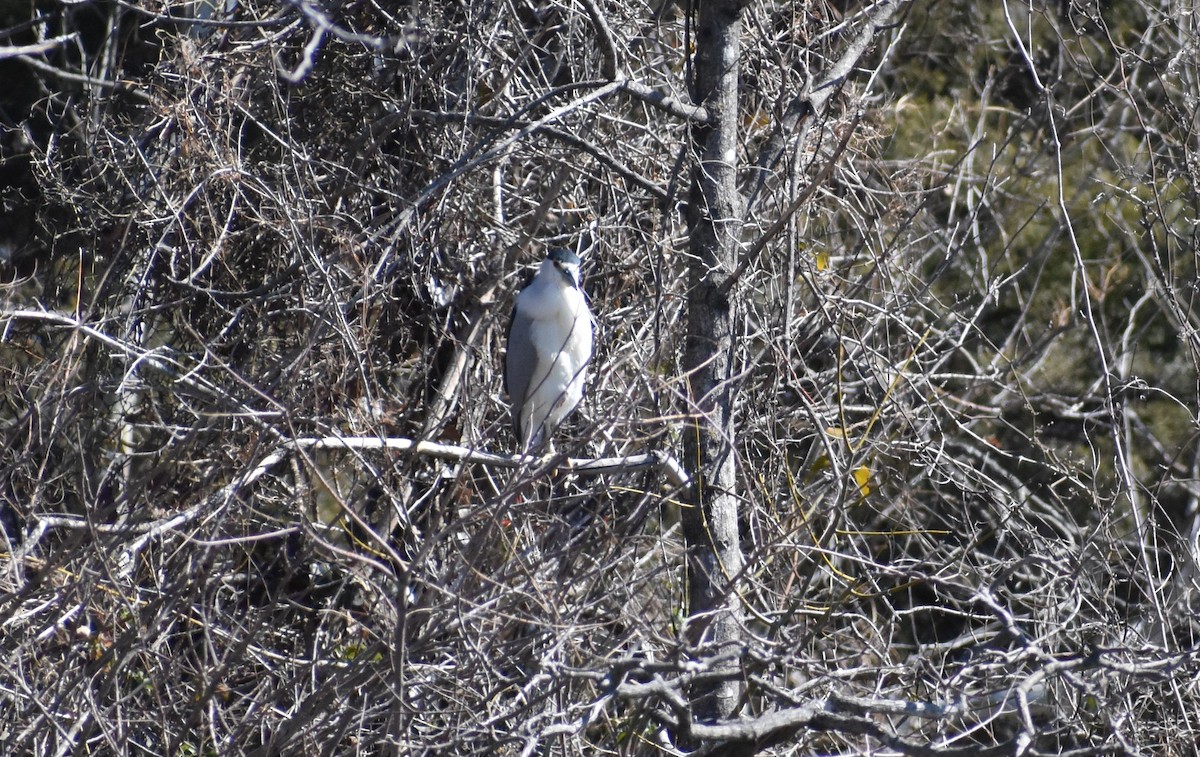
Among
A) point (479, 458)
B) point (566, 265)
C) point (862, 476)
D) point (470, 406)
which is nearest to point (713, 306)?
point (566, 265)

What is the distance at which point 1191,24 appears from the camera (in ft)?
15.3

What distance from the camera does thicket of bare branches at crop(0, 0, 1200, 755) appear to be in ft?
11.2

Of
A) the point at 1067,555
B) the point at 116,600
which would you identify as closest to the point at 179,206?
the point at 116,600

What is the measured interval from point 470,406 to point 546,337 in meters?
0.87

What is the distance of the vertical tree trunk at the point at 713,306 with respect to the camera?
4137 millimetres

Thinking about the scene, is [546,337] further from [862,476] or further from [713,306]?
[862,476]

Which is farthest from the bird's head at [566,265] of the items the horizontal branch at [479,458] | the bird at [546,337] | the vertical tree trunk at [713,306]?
the horizontal branch at [479,458]

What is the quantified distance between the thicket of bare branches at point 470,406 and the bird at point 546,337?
4.6 inches

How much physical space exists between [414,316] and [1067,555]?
2770mm

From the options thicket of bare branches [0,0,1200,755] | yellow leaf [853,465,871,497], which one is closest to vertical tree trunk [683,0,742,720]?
thicket of bare branches [0,0,1200,755]

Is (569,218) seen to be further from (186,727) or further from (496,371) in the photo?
(186,727)

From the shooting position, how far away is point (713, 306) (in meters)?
4.29

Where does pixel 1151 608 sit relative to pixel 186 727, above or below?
below

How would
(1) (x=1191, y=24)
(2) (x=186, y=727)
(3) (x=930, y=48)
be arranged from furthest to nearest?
(3) (x=930, y=48) < (1) (x=1191, y=24) < (2) (x=186, y=727)
